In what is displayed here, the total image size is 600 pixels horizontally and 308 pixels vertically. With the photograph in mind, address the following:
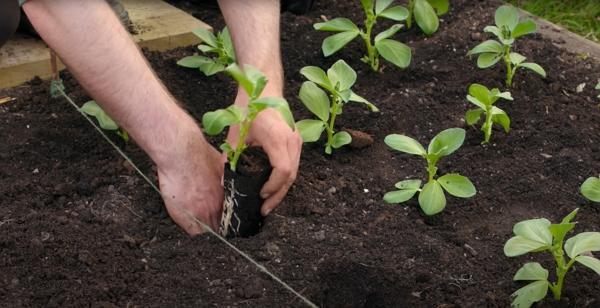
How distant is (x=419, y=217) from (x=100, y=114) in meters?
1.06

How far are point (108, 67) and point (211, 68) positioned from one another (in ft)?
2.46

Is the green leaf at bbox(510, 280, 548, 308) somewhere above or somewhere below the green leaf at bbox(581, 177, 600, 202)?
below

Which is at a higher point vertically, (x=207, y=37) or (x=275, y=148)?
(x=275, y=148)

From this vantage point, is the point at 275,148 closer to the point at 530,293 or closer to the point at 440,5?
the point at 530,293

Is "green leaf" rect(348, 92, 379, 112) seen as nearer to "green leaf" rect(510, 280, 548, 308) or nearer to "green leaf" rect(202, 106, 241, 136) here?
"green leaf" rect(202, 106, 241, 136)

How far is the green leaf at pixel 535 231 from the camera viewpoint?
5.94 ft

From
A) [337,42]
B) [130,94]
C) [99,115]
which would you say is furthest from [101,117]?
[337,42]

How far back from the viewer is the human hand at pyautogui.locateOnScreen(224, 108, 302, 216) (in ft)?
6.52

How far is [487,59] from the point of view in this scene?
2.74m

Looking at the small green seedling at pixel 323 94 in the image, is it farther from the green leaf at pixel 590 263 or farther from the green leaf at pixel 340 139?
the green leaf at pixel 590 263

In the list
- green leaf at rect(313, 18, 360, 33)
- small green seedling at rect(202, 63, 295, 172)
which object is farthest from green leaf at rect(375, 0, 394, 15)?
small green seedling at rect(202, 63, 295, 172)

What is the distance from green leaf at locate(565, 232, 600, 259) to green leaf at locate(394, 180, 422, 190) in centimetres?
49

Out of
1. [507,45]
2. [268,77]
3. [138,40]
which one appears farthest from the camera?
[138,40]

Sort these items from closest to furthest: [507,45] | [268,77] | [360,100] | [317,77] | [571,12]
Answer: [268,77], [317,77], [360,100], [507,45], [571,12]
